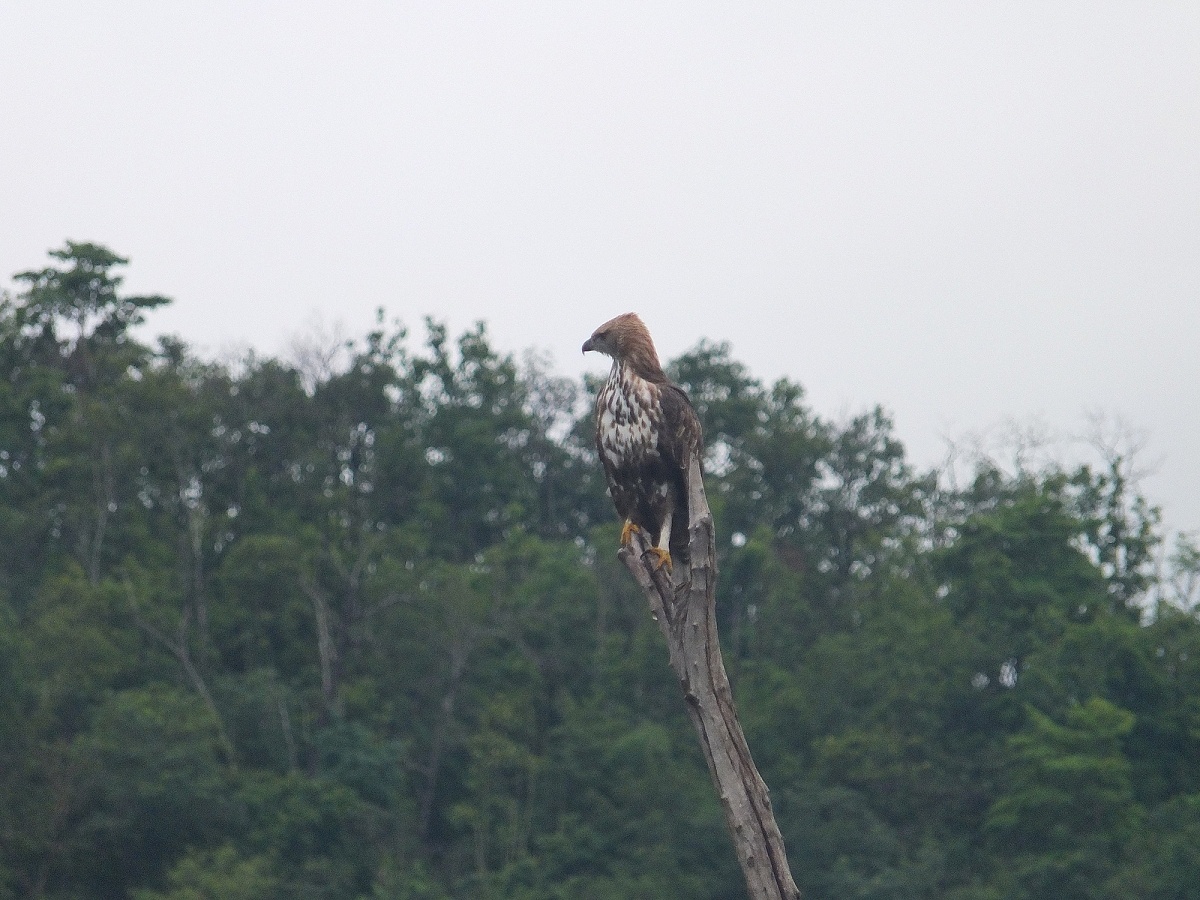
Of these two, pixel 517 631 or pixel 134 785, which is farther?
pixel 517 631

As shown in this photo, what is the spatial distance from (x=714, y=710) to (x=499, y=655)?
2790 cm

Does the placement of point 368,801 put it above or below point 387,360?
below

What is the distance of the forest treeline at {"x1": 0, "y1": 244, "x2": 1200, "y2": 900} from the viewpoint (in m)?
27.7

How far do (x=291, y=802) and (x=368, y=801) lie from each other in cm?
156

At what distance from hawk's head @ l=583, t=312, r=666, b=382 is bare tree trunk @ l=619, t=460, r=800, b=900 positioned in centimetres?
135

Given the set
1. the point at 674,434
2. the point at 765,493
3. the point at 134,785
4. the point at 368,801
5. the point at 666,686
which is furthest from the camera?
the point at 765,493

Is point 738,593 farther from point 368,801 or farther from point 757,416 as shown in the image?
point 368,801

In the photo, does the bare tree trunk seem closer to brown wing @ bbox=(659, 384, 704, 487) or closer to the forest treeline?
brown wing @ bbox=(659, 384, 704, 487)

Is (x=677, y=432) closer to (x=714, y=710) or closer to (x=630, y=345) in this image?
(x=630, y=345)

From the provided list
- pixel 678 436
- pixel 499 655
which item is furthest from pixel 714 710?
pixel 499 655

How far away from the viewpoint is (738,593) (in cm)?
3406

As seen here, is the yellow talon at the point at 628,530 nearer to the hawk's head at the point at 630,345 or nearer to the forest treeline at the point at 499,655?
the hawk's head at the point at 630,345

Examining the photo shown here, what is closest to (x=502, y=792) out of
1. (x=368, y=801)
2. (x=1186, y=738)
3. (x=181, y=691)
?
(x=368, y=801)

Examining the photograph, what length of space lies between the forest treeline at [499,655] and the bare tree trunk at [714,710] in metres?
20.5
